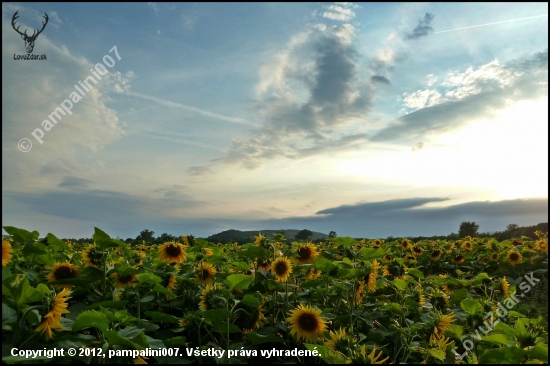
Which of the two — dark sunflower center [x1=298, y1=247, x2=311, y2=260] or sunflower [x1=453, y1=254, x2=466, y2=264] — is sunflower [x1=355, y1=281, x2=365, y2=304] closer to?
dark sunflower center [x1=298, y1=247, x2=311, y2=260]

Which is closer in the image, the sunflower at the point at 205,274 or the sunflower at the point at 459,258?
the sunflower at the point at 205,274

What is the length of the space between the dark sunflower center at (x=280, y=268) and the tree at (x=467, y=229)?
67.6 feet

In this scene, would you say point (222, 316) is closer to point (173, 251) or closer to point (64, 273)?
point (64, 273)

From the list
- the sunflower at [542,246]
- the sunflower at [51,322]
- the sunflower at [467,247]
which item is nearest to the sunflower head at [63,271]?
the sunflower at [51,322]

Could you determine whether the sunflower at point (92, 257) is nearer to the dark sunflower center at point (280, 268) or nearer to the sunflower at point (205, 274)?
the sunflower at point (205, 274)

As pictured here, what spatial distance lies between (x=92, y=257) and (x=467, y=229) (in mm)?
22690

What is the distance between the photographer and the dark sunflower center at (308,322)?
363 cm

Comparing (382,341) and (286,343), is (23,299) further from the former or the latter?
(382,341)

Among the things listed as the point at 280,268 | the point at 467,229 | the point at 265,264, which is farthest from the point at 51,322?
the point at 467,229

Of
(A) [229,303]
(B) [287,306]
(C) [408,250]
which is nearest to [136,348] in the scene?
(A) [229,303]

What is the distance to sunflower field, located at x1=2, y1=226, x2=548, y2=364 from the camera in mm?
2715

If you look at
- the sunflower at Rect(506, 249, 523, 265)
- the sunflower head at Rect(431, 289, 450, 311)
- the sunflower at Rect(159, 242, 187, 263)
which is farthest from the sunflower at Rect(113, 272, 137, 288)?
the sunflower at Rect(506, 249, 523, 265)

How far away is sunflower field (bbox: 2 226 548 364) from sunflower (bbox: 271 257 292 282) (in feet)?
0.04

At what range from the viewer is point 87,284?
3695 millimetres
